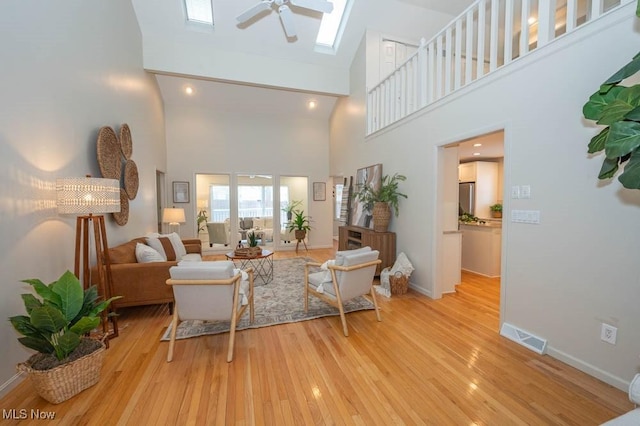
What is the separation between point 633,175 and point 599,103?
0.48 m

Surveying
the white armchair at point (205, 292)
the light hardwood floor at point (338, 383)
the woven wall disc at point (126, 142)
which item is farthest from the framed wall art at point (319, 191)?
the white armchair at point (205, 292)

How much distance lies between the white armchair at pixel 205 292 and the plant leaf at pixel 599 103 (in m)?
2.61

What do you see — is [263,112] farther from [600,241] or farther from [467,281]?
[600,241]

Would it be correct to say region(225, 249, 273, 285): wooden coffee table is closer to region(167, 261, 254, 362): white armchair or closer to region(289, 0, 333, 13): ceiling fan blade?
region(167, 261, 254, 362): white armchair

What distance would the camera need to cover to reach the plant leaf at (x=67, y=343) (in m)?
1.72

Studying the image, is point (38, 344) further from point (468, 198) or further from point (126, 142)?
point (468, 198)

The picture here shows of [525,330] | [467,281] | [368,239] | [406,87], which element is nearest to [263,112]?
[406,87]

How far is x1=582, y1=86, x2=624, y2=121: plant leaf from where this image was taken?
1424 mm

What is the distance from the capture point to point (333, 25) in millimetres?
5309

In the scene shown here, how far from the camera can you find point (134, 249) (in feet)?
11.4

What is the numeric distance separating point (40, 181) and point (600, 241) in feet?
14.2

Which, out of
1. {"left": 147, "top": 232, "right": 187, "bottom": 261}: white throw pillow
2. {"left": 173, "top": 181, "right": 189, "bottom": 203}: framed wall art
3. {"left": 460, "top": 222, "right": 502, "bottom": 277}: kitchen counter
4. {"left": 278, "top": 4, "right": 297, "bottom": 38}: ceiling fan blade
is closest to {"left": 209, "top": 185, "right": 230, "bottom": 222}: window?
{"left": 173, "top": 181, "right": 189, "bottom": 203}: framed wall art

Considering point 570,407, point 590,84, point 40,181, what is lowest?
point 570,407

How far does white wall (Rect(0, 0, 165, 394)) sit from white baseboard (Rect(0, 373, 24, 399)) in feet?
0.04
